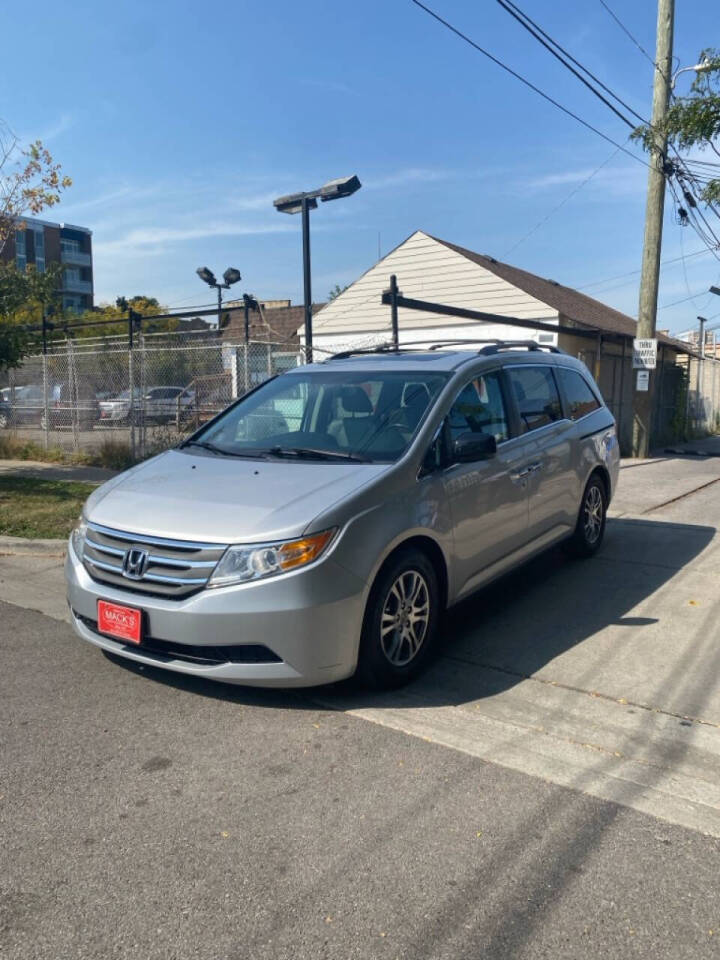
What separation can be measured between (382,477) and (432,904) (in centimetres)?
211

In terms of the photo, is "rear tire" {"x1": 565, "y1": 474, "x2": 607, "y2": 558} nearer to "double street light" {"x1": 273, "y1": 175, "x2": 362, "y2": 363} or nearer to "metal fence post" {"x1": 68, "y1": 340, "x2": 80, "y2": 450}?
"double street light" {"x1": 273, "y1": 175, "x2": 362, "y2": 363}

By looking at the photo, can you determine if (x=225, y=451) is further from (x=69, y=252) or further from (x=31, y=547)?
(x=69, y=252)

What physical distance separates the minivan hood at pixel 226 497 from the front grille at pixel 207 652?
1.66 feet

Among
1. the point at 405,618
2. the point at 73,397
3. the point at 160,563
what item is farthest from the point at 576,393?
the point at 73,397

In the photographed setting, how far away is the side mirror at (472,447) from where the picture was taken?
464cm

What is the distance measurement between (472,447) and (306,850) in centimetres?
250

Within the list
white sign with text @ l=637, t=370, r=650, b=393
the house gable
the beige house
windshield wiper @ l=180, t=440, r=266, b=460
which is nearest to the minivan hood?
windshield wiper @ l=180, t=440, r=266, b=460

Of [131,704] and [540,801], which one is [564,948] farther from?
[131,704]

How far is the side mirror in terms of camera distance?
464cm

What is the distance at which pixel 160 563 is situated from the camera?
3.83 meters

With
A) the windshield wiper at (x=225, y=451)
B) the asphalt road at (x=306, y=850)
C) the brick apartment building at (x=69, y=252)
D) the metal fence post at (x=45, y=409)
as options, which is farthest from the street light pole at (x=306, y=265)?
the brick apartment building at (x=69, y=252)

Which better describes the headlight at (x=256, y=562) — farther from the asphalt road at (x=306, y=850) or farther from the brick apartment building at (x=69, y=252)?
the brick apartment building at (x=69, y=252)

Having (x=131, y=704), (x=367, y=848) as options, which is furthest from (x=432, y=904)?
(x=131, y=704)

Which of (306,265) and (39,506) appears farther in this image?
(306,265)
